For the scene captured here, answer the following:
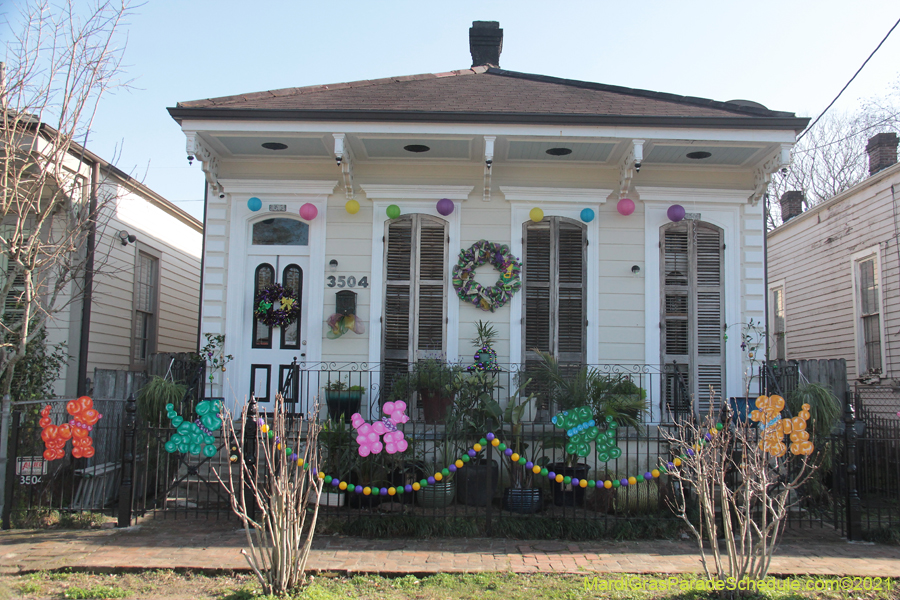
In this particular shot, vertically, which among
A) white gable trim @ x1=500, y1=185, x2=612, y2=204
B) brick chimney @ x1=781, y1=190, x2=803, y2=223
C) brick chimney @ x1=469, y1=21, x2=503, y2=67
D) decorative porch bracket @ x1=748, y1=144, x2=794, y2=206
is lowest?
white gable trim @ x1=500, y1=185, x2=612, y2=204

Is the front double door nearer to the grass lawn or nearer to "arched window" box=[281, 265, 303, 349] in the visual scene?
"arched window" box=[281, 265, 303, 349]

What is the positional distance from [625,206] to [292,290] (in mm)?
4396

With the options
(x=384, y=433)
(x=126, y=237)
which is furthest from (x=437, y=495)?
(x=126, y=237)

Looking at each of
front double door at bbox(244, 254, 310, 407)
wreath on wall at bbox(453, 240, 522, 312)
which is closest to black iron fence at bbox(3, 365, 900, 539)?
front double door at bbox(244, 254, 310, 407)

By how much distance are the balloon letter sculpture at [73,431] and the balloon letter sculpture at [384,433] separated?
2.62 metres

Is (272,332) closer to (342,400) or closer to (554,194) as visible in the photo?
(342,400)

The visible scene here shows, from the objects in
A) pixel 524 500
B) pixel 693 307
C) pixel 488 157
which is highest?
pixel 488 157

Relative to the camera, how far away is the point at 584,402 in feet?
23.6

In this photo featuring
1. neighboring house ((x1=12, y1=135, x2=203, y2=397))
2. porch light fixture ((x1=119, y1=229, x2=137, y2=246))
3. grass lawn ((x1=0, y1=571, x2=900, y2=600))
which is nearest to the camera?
grass lawn ((x1=0, y1=571, x2=900, y2=600))

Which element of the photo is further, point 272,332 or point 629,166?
point 272,332

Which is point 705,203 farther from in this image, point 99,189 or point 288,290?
point 99,189

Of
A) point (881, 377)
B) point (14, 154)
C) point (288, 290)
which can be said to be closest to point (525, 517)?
point (288, 290)

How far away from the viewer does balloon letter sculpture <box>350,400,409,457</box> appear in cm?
626

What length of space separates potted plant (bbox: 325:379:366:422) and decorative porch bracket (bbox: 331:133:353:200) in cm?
248
